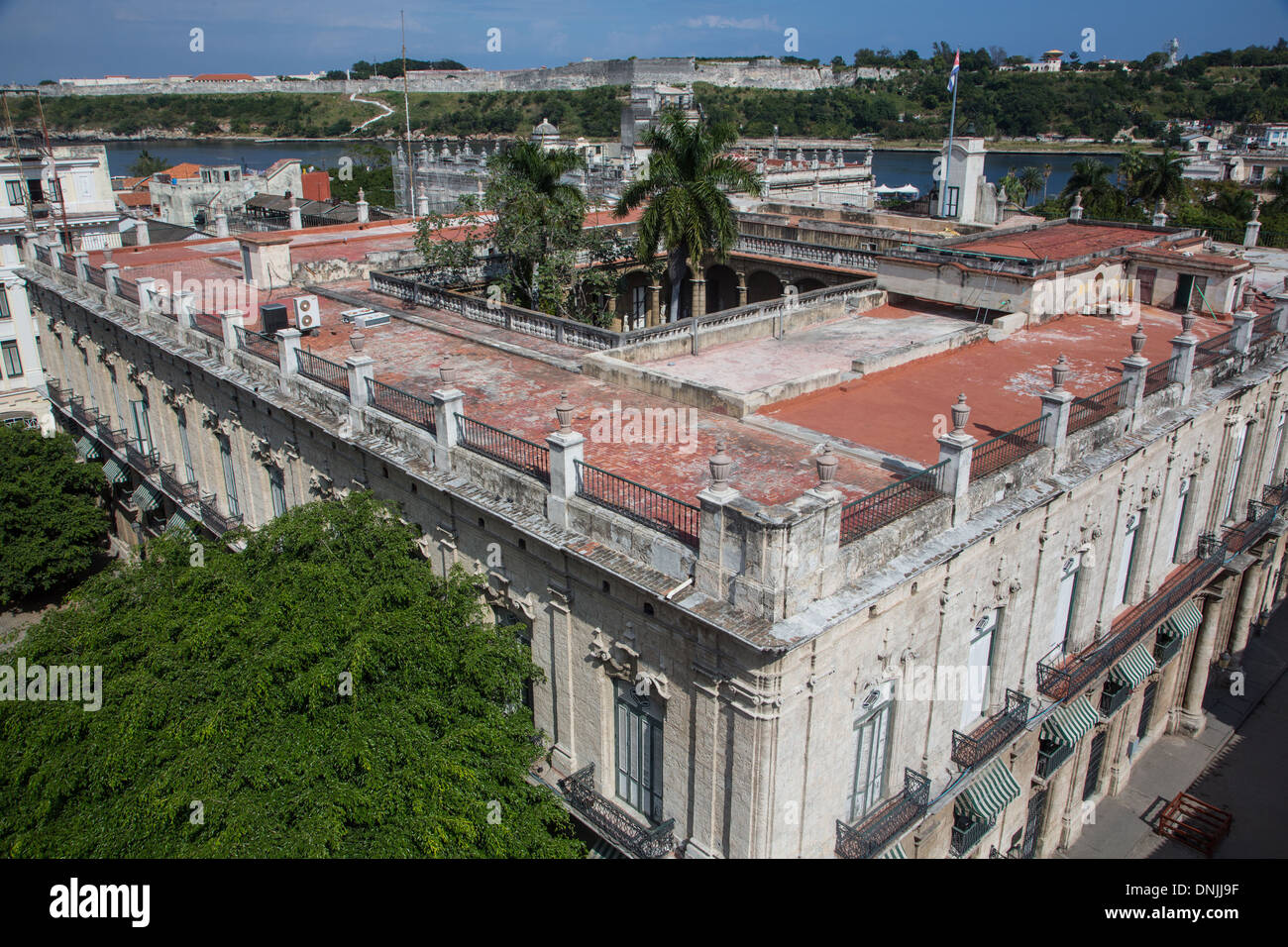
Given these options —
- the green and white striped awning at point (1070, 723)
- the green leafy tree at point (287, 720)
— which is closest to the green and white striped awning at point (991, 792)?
the green and white striped awning at point (1070, 723)

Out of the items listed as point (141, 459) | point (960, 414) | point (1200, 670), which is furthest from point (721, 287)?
point (960, 414)

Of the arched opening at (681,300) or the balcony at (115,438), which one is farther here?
the arched opening at (681,300)

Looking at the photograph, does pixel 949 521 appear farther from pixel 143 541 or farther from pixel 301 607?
pixel 143 541

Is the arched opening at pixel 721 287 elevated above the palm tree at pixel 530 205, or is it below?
below

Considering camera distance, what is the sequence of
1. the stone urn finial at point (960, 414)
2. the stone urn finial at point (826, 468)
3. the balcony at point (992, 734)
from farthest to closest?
the balcony at point (992, 734), the stone urn finial at point (960, 414), the stone urn finial at point (826, 468)

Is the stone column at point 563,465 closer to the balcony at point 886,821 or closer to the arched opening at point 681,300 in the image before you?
the balcony at point 886,821

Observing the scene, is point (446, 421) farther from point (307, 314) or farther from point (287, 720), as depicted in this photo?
point (307, 314)
